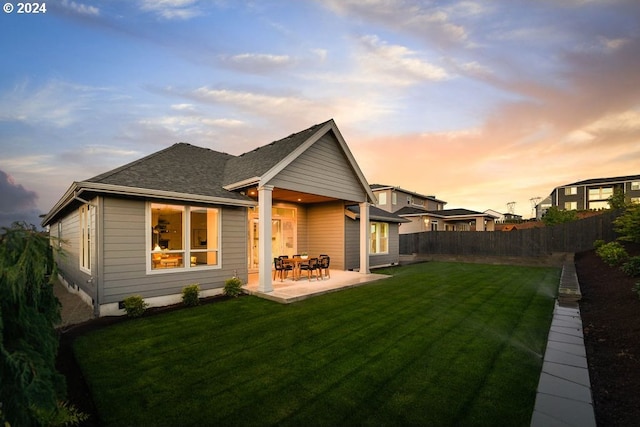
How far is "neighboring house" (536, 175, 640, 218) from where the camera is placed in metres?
43.3

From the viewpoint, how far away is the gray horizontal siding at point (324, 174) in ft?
31.8

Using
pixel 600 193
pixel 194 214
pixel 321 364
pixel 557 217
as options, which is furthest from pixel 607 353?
pixel 600 193

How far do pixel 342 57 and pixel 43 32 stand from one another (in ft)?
36.9

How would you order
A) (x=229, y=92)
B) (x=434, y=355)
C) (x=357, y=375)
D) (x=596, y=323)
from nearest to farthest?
(x=357, y=375) → (x=434, y=355) → (x=596, y=323) → (x=229, y=92)

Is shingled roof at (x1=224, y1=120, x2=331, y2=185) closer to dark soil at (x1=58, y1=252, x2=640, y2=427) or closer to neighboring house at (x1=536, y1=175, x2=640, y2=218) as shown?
dark soil at (x1=58, y1=252, x2=640, y2=427)

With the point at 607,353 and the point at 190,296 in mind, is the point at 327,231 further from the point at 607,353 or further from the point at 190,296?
the point at 607,353

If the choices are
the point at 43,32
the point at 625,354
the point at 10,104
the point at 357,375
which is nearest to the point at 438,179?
the point at 625,354

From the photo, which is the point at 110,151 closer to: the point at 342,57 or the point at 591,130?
the point at 342,57

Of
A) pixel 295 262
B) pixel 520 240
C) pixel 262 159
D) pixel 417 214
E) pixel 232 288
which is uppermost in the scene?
pixel 262 159

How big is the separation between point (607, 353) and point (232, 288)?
862 cm

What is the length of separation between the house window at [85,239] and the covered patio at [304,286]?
484 centimetres

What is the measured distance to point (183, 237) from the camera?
27.1 ft

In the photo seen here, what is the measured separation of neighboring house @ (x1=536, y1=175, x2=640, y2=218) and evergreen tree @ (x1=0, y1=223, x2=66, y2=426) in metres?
55.3

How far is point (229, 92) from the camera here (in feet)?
46.2
